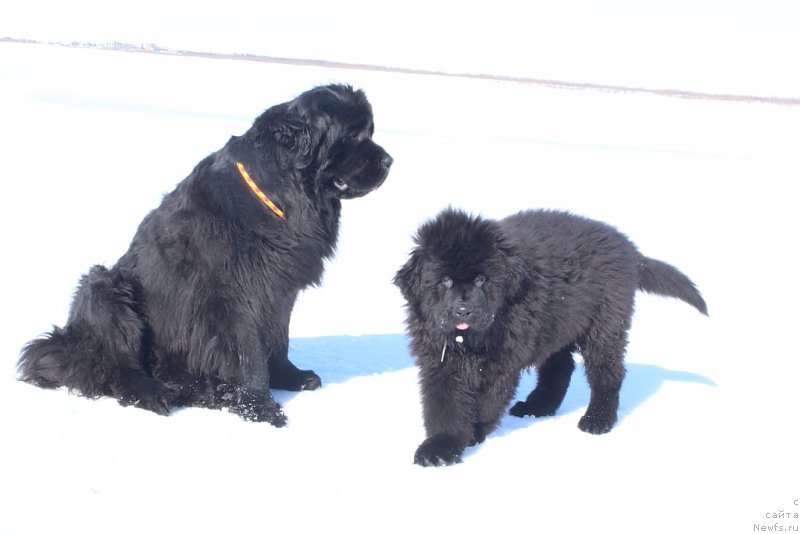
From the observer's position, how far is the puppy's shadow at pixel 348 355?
4706 millimetres

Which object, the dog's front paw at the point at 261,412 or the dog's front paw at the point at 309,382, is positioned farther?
the dog's front paw at the point at 309,382

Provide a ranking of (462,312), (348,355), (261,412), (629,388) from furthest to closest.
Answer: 1. (348,355)
2. (629,388)
3. (261,412)
4. (462,312)

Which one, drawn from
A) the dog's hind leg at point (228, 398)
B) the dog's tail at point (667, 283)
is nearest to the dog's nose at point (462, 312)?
the dog's hind leg at point (228, 398)

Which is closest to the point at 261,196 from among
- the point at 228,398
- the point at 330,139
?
the point at 330,139

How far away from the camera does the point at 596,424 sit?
13.0 feet

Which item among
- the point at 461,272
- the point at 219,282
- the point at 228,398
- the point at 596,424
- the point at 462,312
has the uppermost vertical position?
the point at 461,272

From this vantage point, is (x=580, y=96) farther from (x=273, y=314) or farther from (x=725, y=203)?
(x=273, y=314)

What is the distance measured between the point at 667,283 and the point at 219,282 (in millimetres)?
2328

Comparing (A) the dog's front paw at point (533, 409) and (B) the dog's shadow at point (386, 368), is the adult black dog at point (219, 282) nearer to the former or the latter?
(B) the dog's shadow at point (386, 368)

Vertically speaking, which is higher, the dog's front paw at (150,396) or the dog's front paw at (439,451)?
the dog's front paw at (439,451)

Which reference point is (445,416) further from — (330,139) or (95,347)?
(95,347)

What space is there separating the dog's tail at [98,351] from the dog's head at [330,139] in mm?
1032

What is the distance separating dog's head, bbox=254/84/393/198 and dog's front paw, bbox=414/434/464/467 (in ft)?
4.31

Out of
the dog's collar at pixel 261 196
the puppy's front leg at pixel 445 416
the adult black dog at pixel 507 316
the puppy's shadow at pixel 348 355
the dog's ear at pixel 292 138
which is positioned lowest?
the puppy's shadow at pixel 348 355
